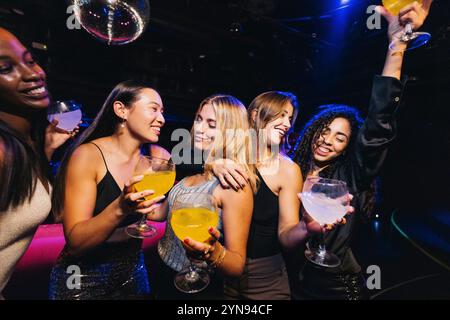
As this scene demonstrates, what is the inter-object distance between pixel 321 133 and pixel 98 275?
1.84 m

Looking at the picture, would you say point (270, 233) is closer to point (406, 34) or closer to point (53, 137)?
point (406, 34)

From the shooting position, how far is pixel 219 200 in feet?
4.39

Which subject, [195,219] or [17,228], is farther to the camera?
[17,228]

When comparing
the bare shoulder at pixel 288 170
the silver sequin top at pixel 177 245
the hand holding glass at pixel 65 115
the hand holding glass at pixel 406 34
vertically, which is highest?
the hand holding glass at pixel 406 34

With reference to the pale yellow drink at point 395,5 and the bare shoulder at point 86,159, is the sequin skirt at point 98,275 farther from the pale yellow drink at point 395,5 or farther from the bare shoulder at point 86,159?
the pale yellow drink at point 395,5

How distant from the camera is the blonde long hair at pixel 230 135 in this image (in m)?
1.68

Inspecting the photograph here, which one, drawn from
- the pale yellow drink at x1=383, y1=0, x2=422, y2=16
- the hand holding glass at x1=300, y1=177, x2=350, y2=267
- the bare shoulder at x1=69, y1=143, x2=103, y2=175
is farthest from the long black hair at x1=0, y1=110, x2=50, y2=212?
the pale yellow drink at x1=383, y1=0, x2=422, y2=16

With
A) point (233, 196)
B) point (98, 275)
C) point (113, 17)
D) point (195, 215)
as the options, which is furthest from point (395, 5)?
point (98, 275)

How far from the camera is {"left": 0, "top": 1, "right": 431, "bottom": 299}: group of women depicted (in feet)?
3.89

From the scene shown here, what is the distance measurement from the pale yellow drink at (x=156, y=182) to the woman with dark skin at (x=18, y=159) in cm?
51

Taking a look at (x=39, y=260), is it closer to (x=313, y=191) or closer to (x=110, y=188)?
(x=110, y=188)

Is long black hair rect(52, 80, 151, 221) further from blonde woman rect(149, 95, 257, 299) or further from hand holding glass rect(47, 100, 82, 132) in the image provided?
blonde woman rect(149, 95, 257, 299)

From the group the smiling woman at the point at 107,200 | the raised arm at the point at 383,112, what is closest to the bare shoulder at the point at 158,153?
the smiling woman at the point at 107,200
